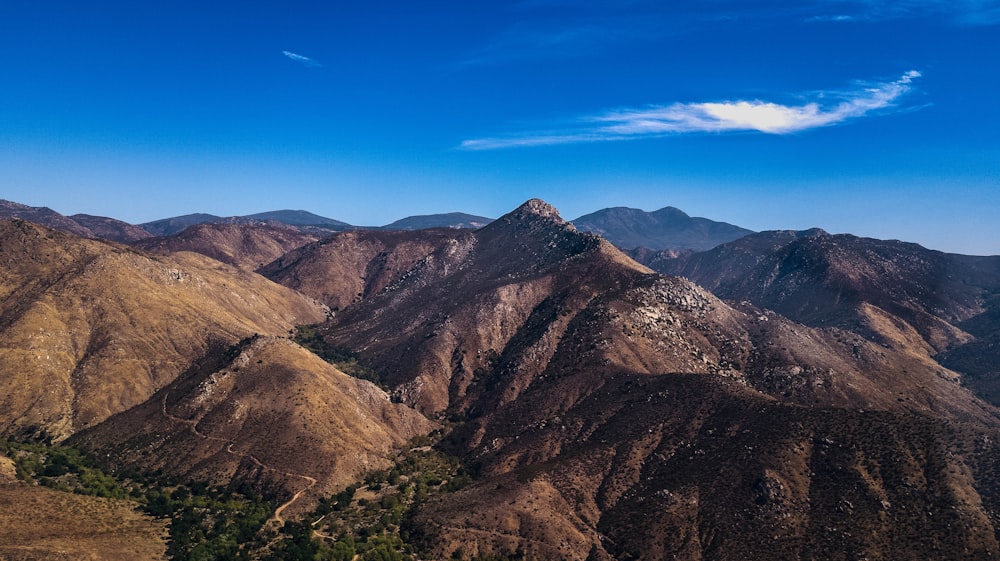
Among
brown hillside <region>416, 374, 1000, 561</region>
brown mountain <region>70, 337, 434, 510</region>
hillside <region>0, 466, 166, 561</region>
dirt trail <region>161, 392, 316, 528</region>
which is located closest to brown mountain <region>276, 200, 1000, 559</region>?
brown hillside <region>416, 374, 1000, 561</region>

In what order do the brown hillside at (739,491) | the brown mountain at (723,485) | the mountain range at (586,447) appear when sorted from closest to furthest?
the brown hillside at (739,491) → the brown mountain at (723,485) → the mountain range at (586,447)

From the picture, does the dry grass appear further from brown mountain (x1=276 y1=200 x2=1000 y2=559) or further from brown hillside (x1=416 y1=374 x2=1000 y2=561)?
brown mountain (x1=276 y1=200 x2=1000 y2=559)

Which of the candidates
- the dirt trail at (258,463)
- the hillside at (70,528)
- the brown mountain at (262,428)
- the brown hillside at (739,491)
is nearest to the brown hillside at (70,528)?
the hillside at (70,528)

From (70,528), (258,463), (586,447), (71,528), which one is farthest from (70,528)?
(586,447)

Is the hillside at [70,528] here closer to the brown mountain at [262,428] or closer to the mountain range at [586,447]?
the mountain range at [586,447]

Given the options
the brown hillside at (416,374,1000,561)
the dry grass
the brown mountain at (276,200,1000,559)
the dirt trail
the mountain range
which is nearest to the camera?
the dry grass

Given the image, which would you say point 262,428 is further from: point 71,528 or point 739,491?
point 739,491

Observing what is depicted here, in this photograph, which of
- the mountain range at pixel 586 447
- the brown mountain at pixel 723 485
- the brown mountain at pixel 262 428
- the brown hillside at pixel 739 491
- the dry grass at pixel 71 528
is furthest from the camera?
the brown mountain at pixel 262 428

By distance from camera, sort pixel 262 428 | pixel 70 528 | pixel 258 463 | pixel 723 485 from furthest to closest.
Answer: pixel 262 428, pixel 258 463, pixel 723 485, pixel 70 528
